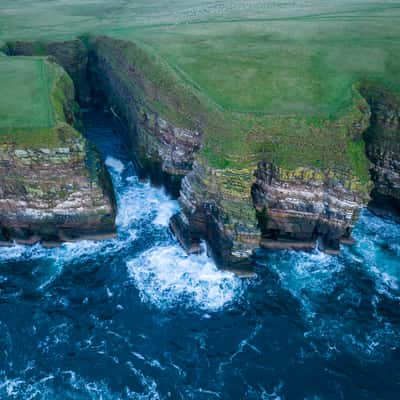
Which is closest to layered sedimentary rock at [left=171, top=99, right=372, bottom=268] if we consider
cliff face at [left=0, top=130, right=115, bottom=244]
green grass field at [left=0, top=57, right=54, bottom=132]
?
cliff face at [left=0, top=130, right=115, bottom=244]

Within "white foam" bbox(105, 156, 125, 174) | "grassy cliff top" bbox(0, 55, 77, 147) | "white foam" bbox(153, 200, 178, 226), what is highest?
"grassy cliff top" bbox(0, 55, 77, 147)

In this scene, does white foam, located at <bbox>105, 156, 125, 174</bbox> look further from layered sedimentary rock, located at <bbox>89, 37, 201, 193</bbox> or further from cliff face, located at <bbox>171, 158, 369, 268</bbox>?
cliff face, located at <bbox>171, 158, 369, 268</bbox>

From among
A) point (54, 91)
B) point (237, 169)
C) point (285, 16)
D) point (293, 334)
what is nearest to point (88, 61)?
point (54, 91)

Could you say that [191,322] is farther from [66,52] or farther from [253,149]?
[66,52]

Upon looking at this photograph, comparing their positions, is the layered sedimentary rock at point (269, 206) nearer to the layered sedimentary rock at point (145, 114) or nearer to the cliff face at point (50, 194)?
the layered sedimentary rock at point (145, 114)

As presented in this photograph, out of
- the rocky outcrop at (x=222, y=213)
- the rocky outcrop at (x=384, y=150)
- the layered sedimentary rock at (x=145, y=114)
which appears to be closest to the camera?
the rocky outcrop at (x=222, y=213)

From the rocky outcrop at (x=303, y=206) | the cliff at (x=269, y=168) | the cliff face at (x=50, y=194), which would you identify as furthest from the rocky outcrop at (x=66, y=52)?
the rocky outcrop at (x=303, y=206)

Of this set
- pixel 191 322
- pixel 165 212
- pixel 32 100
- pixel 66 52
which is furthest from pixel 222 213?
pixel 66 52
